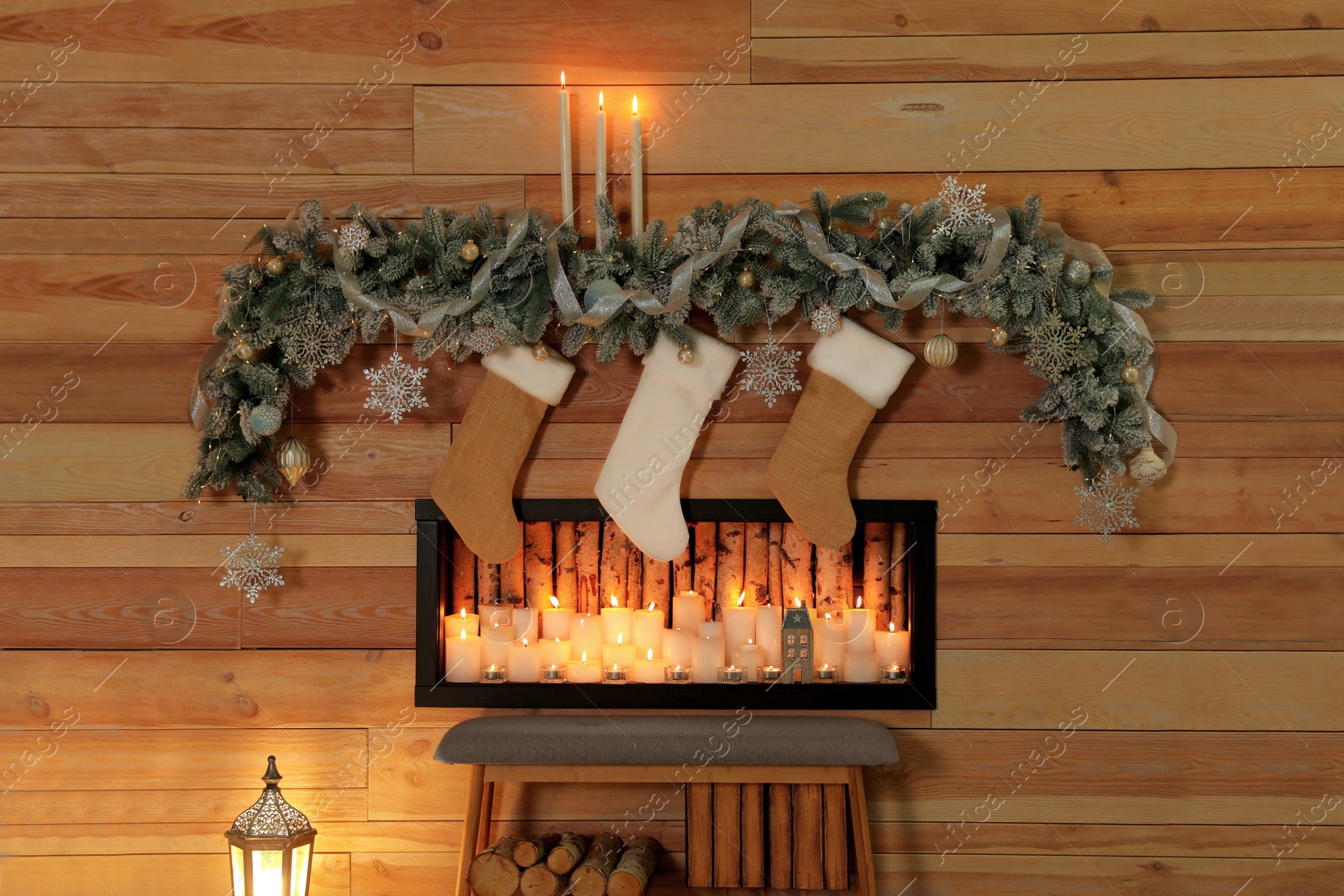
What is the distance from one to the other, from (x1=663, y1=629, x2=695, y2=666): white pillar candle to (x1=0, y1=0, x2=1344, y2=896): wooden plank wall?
31 centimetres

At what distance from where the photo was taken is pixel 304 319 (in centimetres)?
194

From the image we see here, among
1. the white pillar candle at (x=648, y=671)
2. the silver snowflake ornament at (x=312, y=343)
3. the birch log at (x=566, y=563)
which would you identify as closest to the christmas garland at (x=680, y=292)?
the silver snowflake ornament at (x=312, y=343)

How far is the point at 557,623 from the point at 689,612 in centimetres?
28

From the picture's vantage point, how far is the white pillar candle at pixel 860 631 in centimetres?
207

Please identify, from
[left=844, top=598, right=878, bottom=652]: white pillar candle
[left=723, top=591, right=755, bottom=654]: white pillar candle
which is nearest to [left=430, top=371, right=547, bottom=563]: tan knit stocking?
[left=723, top=591, right=755, bottom=654]: white pillar candle

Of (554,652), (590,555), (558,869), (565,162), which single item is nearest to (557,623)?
(554,652)

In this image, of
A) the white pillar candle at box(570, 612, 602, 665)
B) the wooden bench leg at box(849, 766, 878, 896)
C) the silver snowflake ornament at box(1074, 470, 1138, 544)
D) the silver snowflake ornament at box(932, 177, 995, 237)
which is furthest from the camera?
the white pillar candle at box(570, 612, 602, 665)

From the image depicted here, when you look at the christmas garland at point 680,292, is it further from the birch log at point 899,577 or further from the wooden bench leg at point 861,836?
the wooden bench leg at point 861,836

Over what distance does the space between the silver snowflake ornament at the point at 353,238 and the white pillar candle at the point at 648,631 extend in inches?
37.2

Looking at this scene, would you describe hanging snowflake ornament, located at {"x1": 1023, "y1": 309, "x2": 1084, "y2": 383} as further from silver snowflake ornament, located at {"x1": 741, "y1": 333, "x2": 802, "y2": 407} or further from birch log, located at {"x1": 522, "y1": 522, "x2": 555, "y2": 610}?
birch log, located at {"x1": 522, "y1": 522, "x2": 555, "y2": 610}

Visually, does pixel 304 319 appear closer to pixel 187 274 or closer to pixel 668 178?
pixel 187 274

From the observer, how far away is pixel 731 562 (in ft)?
6.99

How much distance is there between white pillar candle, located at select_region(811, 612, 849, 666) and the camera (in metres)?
2.07

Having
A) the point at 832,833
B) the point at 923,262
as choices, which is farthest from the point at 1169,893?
the point at 923,262
